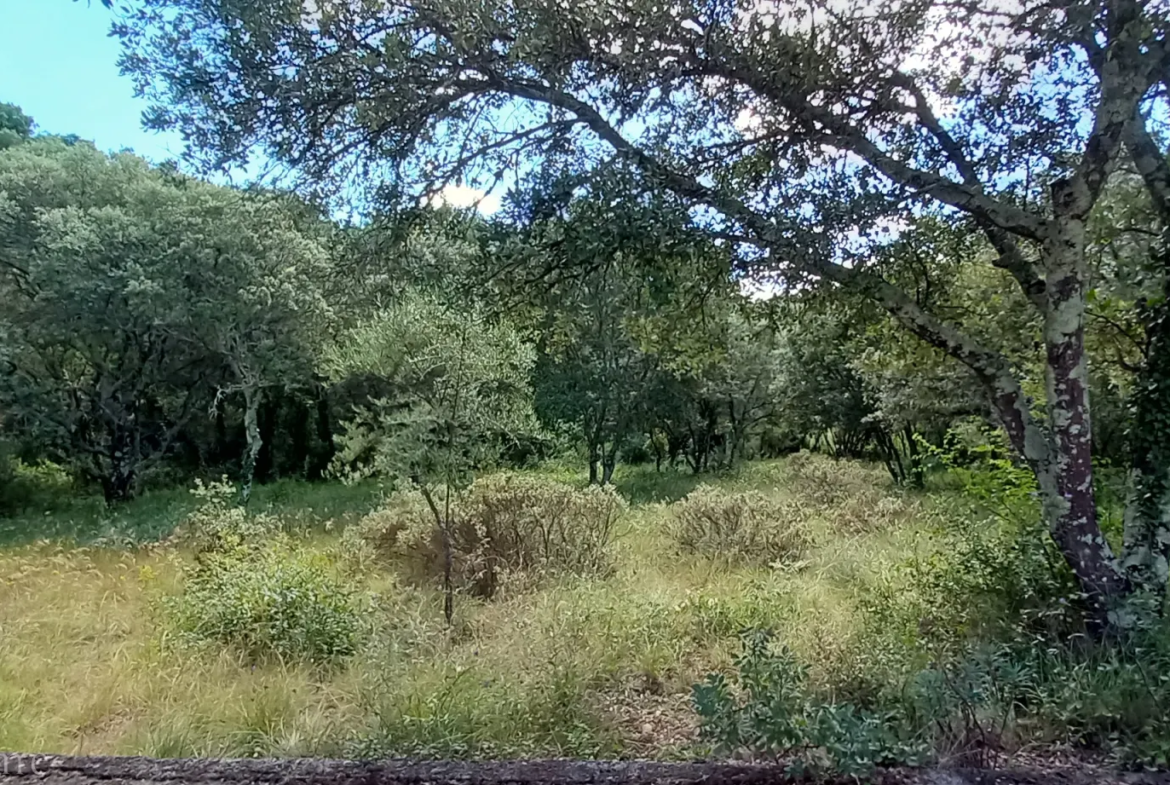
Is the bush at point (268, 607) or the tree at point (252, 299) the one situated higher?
the tree at point (252, 299)

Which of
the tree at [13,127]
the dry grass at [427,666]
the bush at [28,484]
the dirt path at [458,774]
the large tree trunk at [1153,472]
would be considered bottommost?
the bush at [28,484]

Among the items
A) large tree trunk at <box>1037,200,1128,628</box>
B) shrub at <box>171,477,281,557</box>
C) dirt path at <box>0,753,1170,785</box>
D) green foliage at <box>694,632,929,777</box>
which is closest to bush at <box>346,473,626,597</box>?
shrub at <box>171,477,281,557</box>

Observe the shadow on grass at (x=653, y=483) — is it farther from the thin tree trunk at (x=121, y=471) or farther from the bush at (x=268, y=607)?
the thin tree trunk at (x=121, y=471)

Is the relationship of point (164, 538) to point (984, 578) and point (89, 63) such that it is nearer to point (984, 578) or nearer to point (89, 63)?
point (89, 63)

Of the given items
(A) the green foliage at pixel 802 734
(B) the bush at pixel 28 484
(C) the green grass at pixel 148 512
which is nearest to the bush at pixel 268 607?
(A) the green foliage at pixel 802 734

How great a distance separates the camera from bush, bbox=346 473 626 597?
587 centimetres

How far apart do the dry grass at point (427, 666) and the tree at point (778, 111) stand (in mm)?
2067

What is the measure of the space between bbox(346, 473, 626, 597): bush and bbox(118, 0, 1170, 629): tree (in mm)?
3460

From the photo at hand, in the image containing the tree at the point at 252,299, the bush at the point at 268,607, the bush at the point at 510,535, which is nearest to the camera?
the bush at the point at 268,607

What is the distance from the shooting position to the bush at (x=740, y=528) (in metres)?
6.48

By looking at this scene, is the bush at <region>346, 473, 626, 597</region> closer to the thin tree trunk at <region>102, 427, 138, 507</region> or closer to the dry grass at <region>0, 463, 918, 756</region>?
the dry grass at <region>0, 463, 918, 756</region>

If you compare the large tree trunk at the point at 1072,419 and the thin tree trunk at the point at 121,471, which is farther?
the thin tree trunk at the point at 121,471

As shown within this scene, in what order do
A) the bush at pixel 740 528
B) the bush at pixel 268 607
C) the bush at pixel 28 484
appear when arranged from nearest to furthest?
the bush at pixel 268 607
the bush at pixel 740 528
the bush at pixel 28 484

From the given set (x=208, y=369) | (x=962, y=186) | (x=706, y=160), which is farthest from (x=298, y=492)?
(x=962, y=186)
